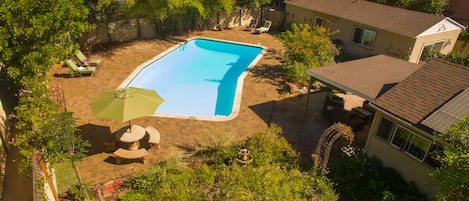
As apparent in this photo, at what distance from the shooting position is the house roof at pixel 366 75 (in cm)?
1379

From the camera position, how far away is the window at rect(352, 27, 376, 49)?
26030mm

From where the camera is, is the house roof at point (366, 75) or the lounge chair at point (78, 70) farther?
the lounge chair at point (78, 70)

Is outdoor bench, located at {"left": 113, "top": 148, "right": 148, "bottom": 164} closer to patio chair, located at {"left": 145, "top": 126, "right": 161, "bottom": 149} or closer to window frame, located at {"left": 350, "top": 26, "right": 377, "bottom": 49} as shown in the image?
patio chair, located at {"left": 145, "top": 126, "right": 161, "bottom": 149}

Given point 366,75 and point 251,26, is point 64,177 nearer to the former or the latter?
point 366,75

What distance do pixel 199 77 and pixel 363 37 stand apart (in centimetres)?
1504

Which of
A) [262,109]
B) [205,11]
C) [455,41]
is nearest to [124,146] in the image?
[262,109]

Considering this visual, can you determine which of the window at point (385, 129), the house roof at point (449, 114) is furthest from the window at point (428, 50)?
the window at point (385, 129)

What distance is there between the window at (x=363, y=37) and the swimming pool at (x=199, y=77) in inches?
337

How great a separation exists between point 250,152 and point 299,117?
5.10 m

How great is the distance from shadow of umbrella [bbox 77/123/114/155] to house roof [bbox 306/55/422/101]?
35.2 ft

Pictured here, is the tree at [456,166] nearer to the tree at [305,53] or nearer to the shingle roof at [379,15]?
the tree at [305,53]

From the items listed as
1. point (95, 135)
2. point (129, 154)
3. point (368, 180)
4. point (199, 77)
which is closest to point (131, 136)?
point (129, 154)

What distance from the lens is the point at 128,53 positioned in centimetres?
2552

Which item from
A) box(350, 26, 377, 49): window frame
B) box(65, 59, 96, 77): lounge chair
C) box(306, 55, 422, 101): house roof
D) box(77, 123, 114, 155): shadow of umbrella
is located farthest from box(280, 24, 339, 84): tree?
box(65, 59, 96, 77): lounge chair
